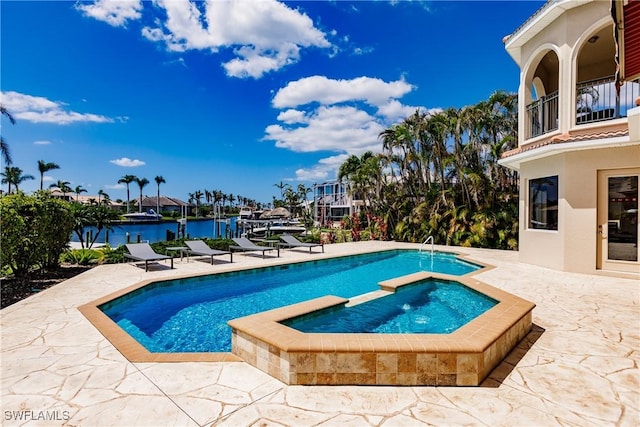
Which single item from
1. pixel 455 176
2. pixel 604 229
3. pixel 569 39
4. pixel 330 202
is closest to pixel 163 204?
pixel 330 202

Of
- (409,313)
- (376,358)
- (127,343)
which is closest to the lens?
(376,358)

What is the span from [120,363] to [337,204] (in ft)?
160

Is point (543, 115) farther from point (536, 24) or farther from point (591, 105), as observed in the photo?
point (536, 24)

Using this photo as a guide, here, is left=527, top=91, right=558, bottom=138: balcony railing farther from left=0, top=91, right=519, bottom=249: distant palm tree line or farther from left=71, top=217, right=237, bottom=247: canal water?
left=71, top=217, right=237, bottom=247: canal water

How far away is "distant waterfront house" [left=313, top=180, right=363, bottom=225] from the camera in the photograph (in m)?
51.1

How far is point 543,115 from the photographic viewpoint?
11.0m

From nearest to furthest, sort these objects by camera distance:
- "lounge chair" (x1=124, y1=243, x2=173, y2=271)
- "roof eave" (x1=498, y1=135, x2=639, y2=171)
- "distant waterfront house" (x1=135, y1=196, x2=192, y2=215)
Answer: "roof eave" (x1=498, y1=135, x2=639, y2=171) → "lounge chair" (x1=124, y1=243, x2=173, y2=271) → "distant waterfront house" (x1=135, y1=196, x2=192, y2=215)

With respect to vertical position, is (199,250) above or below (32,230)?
below

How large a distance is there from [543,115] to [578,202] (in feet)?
11.9

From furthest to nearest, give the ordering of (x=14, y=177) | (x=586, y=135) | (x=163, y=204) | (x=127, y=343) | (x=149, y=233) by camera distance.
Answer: (x=163, y=204), (x=14, y=177), (x=149, y=233), (x=586, y=135), (x=127, y=343)

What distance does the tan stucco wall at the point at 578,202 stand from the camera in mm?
8828

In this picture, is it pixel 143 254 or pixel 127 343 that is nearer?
pixel 127 343

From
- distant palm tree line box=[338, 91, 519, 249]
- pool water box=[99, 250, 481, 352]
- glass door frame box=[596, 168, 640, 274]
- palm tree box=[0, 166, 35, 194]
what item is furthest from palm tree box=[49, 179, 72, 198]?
glass door frame box=[596, 168, 640, 274]

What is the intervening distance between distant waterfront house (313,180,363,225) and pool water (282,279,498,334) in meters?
41.3
